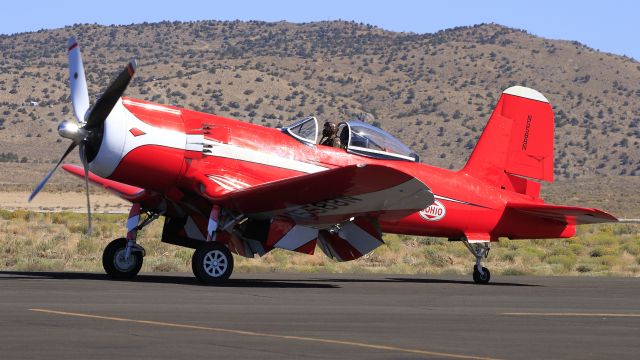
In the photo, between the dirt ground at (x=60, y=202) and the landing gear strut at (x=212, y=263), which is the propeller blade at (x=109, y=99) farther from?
the dirt ground at (x=60, y=202)

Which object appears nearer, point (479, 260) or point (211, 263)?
point (211, 263)

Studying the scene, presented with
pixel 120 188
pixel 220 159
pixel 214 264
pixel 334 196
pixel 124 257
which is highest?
pixel 220 159

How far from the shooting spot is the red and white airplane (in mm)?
18078

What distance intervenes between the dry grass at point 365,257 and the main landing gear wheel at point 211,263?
530 centimetres

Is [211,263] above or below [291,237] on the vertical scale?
below

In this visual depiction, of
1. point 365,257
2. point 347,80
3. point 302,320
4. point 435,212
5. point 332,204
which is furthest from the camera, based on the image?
point 347,80

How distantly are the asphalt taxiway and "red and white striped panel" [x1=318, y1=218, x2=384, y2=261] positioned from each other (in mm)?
873

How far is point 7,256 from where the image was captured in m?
25.9

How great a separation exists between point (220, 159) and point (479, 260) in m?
5.99

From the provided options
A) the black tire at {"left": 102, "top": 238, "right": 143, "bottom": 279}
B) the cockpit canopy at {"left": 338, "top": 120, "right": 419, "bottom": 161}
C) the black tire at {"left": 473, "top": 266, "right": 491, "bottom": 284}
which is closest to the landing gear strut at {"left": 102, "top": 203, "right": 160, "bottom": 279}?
the black tire at {"left": 102, "top": 238, "right": 143, "bottom": 279}

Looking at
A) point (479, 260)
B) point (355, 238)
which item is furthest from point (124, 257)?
point (479, 260)

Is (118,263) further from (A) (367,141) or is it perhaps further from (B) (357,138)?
(A) (367,141)

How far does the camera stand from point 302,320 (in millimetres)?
12398

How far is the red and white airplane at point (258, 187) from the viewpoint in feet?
59.3
